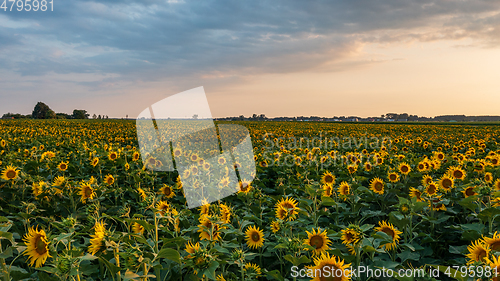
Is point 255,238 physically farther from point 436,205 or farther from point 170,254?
point 436,205

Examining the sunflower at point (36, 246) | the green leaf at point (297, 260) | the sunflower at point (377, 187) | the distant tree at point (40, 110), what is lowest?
the sunflower at point (377, 187)

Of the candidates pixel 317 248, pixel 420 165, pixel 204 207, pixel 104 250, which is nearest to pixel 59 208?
pixel 204 207

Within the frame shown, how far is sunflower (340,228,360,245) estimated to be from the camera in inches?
86.6

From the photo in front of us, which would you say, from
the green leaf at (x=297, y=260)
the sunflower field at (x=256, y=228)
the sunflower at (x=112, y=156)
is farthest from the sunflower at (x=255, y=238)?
the sunflower at (x=112, y=156)

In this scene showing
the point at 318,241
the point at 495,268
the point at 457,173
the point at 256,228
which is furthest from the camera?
the point at 457,173

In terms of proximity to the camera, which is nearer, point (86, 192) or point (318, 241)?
point (318, 241)

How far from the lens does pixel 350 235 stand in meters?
2.54

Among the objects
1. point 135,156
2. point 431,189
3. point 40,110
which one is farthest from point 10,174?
point 40,110

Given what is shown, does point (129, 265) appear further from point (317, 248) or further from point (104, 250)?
point (317, 248)

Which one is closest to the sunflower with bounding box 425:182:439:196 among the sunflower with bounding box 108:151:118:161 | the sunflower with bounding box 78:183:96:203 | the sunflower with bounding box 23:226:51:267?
the sunflower with bounding box 23:226:51:267

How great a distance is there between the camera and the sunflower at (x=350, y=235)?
220cm

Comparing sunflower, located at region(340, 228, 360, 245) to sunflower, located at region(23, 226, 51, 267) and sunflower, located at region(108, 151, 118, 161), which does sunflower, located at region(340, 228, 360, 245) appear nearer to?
sunflower, located at region(23, 226, 51, 267)

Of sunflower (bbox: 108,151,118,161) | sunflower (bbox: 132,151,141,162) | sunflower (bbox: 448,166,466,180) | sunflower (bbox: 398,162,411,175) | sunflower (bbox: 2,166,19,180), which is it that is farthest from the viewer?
sunflower (bbox: 132,151,141,162)

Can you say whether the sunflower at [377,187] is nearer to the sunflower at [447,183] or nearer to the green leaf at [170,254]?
the sunflower at [447,183]
